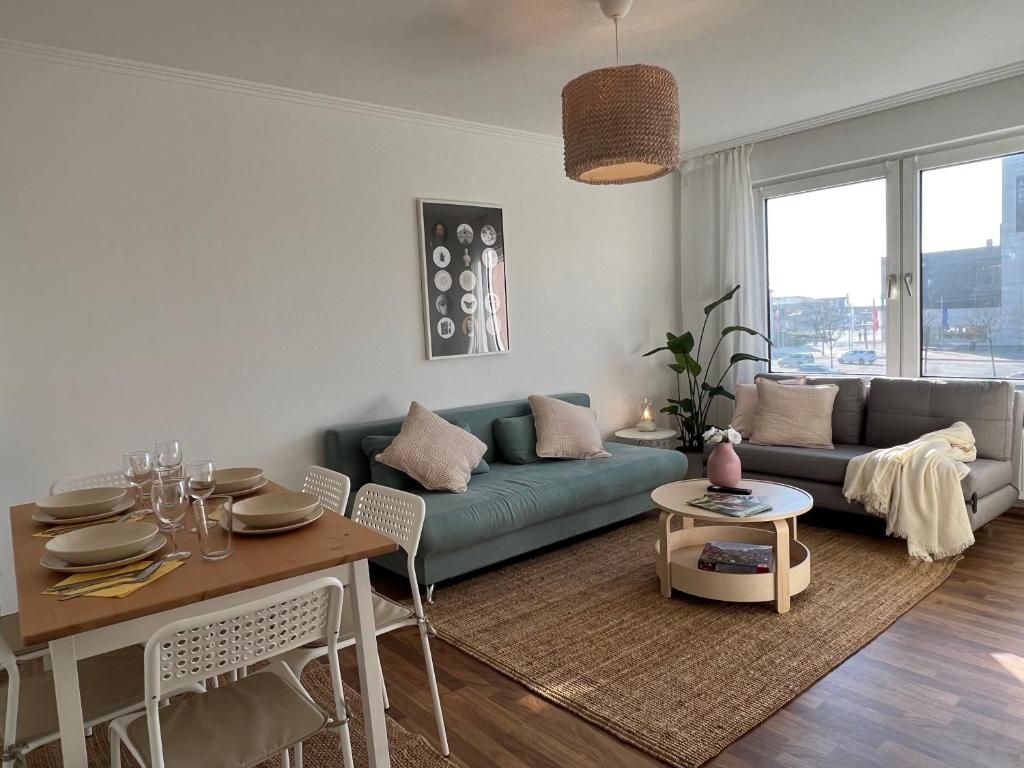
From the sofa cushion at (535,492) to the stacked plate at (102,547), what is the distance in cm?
153

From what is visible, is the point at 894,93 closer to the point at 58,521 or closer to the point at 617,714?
the point at 617,714

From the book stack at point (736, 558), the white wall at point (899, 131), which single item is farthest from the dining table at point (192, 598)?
the white wall at point (899, 131)

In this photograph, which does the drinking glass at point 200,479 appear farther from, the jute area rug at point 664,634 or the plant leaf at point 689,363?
the plant leaf at point 689,363

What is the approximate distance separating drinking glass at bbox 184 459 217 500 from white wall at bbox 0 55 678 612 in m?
1.53

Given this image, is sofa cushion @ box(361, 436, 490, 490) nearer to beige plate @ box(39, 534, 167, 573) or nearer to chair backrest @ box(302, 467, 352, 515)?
chair backrest @ box(302, 467, 352, 515)

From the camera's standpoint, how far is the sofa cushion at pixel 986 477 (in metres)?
3.63

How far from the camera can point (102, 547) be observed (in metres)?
1.70

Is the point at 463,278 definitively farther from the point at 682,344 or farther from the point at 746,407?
the point at 746,407

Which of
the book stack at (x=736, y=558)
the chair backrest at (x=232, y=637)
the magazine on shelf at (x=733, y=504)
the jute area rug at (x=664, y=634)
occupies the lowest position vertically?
the jute area rug at (x=664, y=634)

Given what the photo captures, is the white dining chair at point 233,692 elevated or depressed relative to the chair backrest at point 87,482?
depressed

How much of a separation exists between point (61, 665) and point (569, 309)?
166 inches

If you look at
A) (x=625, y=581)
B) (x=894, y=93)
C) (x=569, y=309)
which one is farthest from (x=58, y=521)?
(x=894, y=93)

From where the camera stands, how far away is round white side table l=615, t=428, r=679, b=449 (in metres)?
5.18

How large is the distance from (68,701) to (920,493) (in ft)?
12.5
